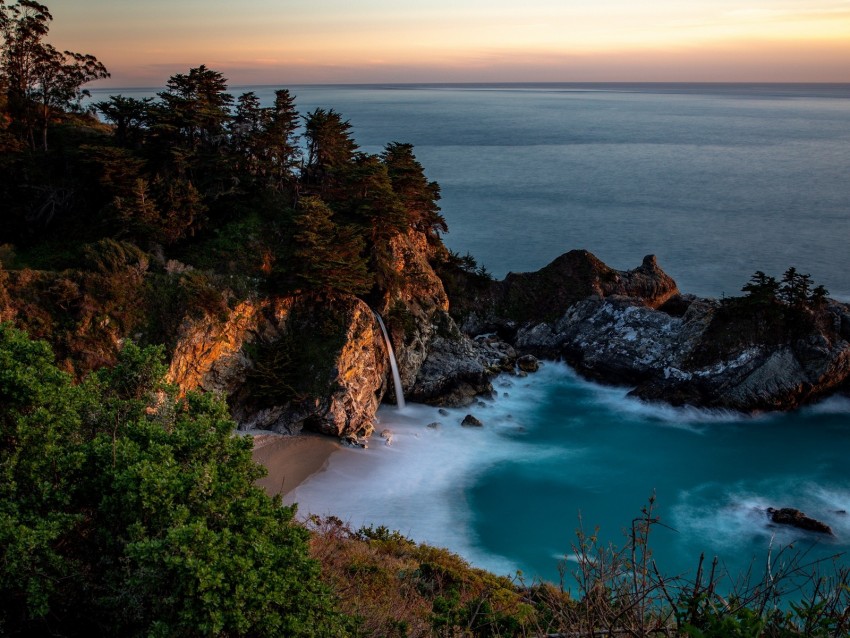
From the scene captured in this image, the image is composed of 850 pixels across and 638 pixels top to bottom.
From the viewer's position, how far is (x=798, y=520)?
22.0 m

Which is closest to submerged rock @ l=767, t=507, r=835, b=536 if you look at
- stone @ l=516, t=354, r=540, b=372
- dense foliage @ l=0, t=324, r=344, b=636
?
stone @ l=516, t=354, r=540, b=372

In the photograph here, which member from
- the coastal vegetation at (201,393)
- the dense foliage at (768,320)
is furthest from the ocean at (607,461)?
the dense foliage at (768,320)

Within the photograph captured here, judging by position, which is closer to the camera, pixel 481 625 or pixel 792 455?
pixel 481 625

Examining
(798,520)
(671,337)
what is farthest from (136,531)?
(671,337)

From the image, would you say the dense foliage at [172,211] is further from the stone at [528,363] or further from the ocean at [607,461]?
the stone at [528,363]

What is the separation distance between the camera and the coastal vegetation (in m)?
8.76

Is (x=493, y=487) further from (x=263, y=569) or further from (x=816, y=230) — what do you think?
(x=816, y=230)

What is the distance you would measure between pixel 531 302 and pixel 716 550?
797 inches

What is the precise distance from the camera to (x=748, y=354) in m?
30.7

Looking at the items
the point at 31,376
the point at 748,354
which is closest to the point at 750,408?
the point at 748,354

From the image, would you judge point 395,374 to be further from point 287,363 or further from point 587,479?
point 587,479

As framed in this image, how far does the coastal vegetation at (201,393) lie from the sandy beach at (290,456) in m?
1.90

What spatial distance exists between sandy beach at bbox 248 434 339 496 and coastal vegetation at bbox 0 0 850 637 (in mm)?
1901

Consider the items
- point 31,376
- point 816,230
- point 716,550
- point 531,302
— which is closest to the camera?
point 31,376
